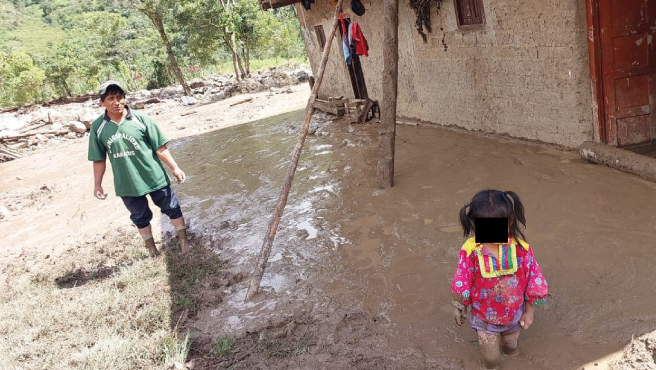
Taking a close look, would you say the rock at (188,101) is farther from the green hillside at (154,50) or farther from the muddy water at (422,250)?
the muddy water at (422,250)

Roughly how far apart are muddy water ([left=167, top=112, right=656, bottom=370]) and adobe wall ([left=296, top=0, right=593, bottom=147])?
0.33m

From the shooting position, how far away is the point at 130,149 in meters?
4.40

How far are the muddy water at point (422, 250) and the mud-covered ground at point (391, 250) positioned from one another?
0.05 feet

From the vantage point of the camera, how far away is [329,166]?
702cm

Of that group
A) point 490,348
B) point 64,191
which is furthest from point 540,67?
point 64,191

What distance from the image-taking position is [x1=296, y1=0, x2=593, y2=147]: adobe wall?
4891 millimetres

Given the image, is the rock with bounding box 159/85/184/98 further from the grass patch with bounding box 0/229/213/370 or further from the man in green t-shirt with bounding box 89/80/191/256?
the man in green t-shirt with bounding box 89/80/191/256

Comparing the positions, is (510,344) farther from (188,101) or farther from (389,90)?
(188,101)

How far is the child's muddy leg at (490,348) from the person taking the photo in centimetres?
237

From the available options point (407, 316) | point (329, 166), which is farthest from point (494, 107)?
point (407, 316)

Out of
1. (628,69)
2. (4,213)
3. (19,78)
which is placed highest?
(19,78)

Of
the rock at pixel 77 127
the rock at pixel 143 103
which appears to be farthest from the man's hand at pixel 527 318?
the rock at pixel 143 103

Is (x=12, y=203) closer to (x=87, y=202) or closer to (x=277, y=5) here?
(x=87, y=202)

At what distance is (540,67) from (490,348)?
3954 mm
